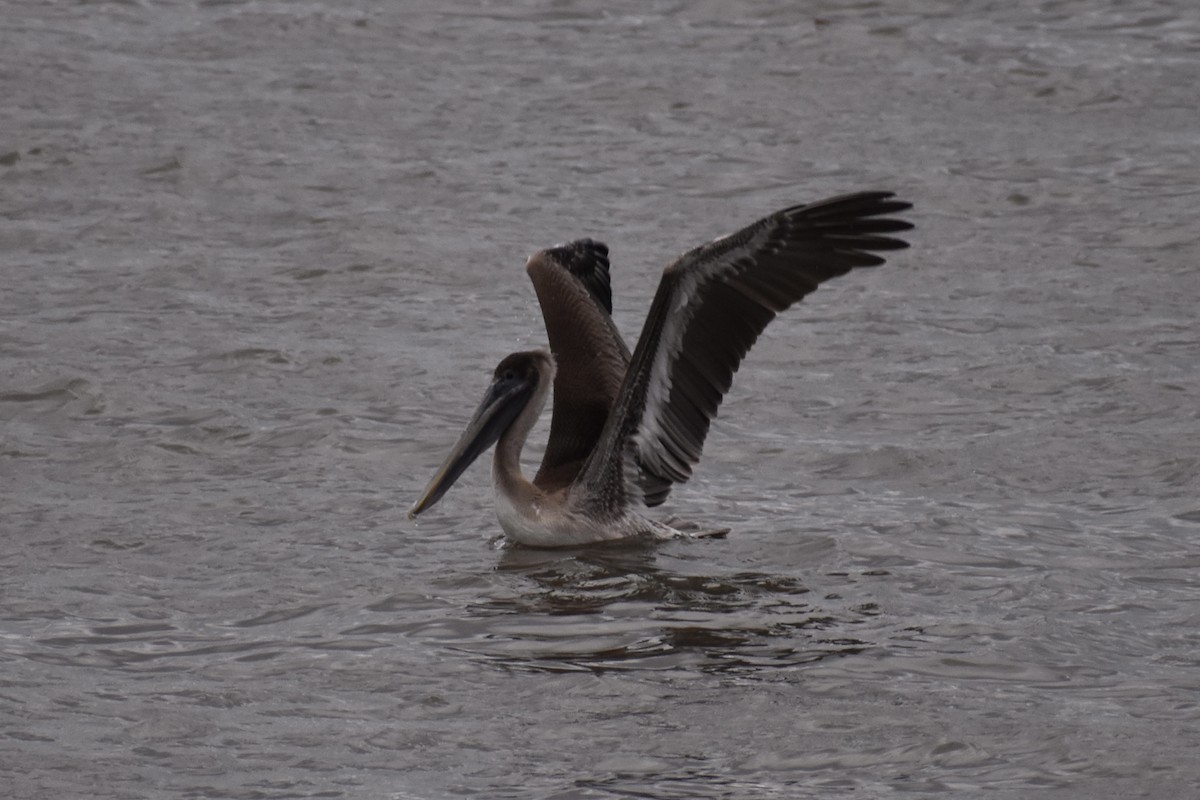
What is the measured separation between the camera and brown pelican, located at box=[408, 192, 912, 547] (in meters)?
6.01

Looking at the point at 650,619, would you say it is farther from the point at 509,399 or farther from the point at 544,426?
the point at 544,426

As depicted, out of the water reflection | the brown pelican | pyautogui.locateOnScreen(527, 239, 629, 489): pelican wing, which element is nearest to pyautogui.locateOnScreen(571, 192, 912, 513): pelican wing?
the brown pelican

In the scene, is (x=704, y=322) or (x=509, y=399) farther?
(x=509, y=399)

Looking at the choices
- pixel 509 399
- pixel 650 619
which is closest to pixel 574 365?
pixel 509 399

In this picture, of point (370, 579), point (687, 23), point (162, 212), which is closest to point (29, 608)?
point (370, 579)

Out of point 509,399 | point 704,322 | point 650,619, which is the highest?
point 704,322

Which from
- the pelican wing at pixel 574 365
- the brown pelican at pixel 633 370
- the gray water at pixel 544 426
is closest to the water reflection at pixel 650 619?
the gray water at pixel 544 426

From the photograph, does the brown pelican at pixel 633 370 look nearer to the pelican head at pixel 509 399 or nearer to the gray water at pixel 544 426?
the pelican head at pixel 509 399

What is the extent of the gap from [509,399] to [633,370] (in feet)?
2.31

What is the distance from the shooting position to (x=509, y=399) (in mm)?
6824

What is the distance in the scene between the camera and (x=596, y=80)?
11.7 meters

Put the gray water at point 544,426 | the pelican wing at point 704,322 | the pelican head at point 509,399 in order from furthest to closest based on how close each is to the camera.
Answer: the pelican head at point 509,399
the pelican wing at point 704,322
the gray water at point 544,426

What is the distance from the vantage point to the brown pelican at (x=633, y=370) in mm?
6008

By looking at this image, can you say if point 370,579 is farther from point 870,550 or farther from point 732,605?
point 870,550
